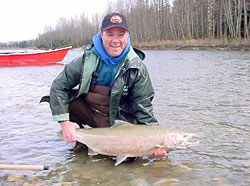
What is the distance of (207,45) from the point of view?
34.4 metres

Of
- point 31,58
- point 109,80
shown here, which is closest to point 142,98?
point 109,80

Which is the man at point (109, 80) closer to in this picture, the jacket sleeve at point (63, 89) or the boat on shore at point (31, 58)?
the jacket sleeve at point (63, 89)

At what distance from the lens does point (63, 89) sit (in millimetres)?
3605

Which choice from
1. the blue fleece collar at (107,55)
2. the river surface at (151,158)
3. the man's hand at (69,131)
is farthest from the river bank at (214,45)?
the man's hand at (69,131)

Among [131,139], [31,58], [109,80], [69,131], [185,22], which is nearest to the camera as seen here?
[131,139]

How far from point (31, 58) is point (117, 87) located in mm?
19585

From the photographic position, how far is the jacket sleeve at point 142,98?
351 centimetres

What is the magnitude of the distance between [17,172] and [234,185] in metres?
2.32

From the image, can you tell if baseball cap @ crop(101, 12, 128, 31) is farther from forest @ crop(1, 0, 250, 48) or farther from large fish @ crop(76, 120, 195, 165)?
forest @ crop(1, 0, 250, 48)

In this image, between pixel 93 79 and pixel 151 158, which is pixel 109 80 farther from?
pixel 151 158

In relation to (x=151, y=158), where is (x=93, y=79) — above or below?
above

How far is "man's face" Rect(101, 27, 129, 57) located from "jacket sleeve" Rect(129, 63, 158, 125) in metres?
0.35

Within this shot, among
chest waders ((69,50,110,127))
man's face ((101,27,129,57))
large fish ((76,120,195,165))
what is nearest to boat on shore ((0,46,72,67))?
chest waders ((69,50,110,127))

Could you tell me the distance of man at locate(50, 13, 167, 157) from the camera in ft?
11.2
